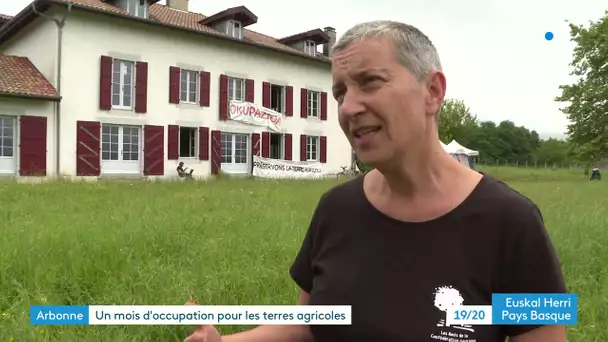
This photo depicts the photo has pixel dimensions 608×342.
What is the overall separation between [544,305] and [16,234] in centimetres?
496

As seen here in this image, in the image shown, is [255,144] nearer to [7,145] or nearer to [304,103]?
[304,103]

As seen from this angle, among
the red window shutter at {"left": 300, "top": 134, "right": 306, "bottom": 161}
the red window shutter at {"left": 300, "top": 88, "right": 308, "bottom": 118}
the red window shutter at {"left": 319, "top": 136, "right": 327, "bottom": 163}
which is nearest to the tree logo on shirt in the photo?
the red window shutter at {"left": 300, "top": 134, "right": 306, "bottom": 161}

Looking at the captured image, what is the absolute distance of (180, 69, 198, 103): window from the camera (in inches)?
742

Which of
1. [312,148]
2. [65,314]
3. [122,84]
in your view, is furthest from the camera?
[312,148]

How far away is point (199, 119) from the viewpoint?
1905cm

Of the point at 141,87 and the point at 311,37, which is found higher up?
the point at 311,37

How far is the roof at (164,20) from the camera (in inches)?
625

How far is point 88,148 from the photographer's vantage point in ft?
52.6

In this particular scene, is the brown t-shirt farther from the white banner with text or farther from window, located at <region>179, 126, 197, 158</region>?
the white banner with text

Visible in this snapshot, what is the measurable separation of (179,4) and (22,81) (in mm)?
10044

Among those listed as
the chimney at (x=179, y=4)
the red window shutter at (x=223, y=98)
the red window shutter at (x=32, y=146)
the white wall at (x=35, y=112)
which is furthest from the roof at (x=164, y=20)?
the red window shutter at (x=32, y=146)

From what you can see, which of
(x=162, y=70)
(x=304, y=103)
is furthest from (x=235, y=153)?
(x=162, y=70)

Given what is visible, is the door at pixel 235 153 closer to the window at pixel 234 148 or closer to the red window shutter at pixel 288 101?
the window at pixel 234 148

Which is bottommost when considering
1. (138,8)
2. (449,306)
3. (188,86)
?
(449,306)
